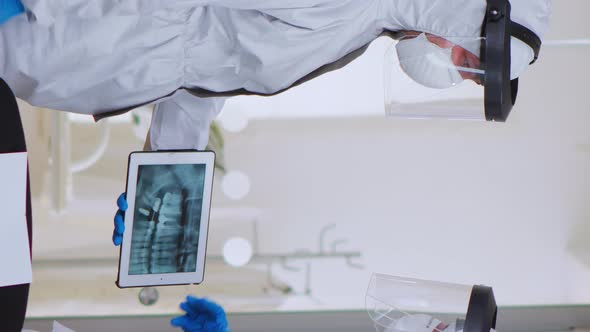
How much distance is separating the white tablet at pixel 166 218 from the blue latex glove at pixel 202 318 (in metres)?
0.06

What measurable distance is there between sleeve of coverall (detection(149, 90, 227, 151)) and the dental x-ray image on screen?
5 cm

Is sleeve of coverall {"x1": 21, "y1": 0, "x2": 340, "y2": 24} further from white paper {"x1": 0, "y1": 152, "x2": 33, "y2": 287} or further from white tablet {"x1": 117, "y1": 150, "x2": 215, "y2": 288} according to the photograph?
white tablet {"x1": 117, "y1": 150, "x2": 215, "y2": 288}

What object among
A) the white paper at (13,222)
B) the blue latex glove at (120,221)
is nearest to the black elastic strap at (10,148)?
the white paper at (13,222)

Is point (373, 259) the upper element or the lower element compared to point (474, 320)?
upper

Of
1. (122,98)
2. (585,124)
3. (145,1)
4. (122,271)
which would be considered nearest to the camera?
(145,1)

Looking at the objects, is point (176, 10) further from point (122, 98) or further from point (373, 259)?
point (373, 259)

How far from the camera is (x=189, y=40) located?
3.59 ft

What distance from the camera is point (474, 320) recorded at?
1.07m

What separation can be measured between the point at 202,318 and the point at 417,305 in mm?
339

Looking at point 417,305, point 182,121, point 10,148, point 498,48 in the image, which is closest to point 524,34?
point 498,48

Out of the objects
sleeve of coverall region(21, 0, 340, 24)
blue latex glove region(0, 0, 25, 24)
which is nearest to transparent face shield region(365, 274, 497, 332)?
sleeve of coverall region(21, 0, 340, 24)

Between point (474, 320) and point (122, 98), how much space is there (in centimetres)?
57

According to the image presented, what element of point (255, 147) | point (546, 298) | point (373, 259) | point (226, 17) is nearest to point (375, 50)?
point (255, 147)

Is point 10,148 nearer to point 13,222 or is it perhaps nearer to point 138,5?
point 13,222
